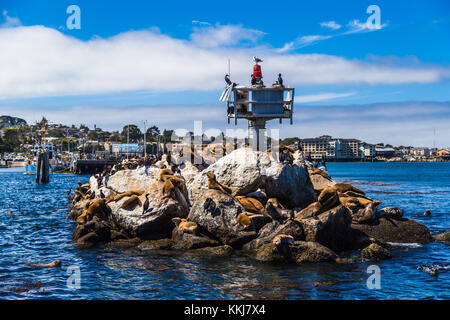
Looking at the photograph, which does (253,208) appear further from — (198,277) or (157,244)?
(198,277)

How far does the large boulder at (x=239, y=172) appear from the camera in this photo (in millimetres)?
22438

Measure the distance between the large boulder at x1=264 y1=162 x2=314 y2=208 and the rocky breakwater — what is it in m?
0.05

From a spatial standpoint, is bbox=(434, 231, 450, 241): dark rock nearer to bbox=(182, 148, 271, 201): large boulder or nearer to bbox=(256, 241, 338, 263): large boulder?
bbox=(256, 241, 338, 263): large boulder

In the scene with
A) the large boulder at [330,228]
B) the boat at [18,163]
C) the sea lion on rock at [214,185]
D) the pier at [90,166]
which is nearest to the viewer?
the large boulder at [330,228]

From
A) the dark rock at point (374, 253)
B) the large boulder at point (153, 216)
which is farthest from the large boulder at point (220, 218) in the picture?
the dark rock at point (374, 253)

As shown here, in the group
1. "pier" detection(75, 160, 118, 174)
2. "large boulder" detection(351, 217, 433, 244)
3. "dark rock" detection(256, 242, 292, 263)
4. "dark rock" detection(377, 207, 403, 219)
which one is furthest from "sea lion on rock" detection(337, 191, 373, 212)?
"pier" detection(75, 160, 118, 174)

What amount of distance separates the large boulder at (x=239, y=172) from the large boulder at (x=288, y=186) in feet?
1.80

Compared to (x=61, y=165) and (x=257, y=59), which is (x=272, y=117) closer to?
(x=257, y=59)

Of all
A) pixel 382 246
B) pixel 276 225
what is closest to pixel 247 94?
pixel 276 225

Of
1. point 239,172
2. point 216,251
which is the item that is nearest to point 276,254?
point 216,251

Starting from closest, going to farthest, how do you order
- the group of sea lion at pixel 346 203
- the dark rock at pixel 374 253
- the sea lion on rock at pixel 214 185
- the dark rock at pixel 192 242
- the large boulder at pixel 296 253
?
the large boulder at pixel 296 253 → the dark rock at pixel 374 253 → the dark rock at pixel 192 242 → the group of sea lion at pixel 346 203 → the sea lion on rock at pixel 214 185

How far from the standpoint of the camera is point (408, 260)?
17484 mm

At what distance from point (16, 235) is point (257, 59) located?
57.9ft

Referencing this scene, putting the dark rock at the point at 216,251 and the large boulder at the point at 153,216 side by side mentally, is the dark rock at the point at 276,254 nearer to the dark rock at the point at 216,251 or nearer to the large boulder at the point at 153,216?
the dark rock at the point at 216,251
